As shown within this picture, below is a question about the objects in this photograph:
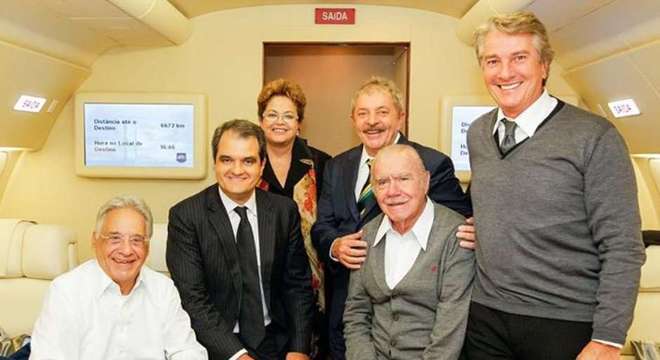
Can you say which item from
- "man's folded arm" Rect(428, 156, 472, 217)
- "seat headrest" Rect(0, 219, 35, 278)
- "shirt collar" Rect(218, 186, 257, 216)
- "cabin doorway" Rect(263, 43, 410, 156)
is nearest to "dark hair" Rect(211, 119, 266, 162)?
"shirt collar" Rect(218, 186, 257, 216)

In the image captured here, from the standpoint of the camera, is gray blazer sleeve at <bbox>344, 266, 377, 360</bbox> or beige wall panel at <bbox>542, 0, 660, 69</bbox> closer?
gray blazer sleeve at <bbox>344, 266, 377, 360</bbox>

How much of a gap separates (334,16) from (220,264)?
87.1 inches

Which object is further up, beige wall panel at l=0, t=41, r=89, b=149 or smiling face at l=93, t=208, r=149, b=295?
beige wall panel at l=0, t=41, r=89, b=149

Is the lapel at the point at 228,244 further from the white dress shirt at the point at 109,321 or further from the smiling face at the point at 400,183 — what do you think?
the smiling face at the point at 400,183

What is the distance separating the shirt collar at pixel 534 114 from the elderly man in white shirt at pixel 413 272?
374 millimetres

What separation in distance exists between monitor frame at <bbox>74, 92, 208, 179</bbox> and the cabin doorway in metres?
1.67

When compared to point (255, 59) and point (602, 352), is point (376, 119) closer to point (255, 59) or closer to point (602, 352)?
point (602, 352)

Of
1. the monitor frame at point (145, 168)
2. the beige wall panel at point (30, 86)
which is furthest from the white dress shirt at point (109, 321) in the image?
the monitor frame at point (145, 168)

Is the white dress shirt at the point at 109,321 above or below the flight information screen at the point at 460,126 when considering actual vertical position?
below

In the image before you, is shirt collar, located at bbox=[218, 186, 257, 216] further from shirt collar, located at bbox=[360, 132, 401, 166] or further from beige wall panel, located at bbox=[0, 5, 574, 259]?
beige wall panel, located at bbox=[0, 5, 574, 259]

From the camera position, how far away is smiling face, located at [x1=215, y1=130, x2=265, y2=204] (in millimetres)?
2064

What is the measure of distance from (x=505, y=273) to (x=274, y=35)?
2648 millimetres

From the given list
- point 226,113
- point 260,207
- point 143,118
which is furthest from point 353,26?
point 260,207

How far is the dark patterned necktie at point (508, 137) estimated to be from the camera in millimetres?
1601
